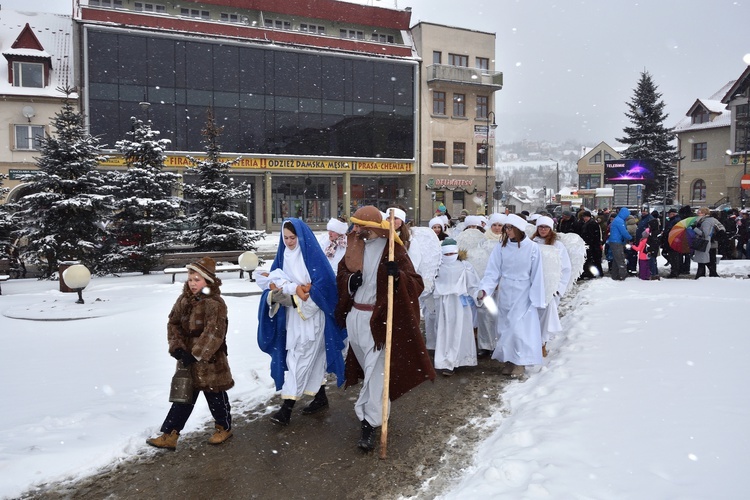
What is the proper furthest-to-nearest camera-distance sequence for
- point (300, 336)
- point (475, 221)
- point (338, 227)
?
point (475, 221), point (338, 227), point (300, 336)

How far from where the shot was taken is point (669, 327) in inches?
309

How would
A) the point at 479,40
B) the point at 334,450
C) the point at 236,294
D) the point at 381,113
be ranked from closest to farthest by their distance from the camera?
the point at 334,450 → the point at 236,294 → the point at 381,113 → the point at 479,40

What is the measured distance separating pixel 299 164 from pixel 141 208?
66.4 feet

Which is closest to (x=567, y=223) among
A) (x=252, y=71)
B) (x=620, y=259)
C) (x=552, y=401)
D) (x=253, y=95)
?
(x=620, y=259)

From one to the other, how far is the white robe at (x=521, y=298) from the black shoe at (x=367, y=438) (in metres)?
2.60

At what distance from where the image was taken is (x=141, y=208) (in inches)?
661

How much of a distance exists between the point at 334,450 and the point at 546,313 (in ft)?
12.0

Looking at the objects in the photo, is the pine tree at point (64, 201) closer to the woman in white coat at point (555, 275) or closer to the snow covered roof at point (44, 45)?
the woman in white coat at point (555, 275)

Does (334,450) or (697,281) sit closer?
(334,450)

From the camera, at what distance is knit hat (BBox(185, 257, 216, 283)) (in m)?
4.61

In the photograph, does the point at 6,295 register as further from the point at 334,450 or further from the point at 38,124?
the point at 38,124

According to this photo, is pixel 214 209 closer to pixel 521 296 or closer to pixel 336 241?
pixel 336 241

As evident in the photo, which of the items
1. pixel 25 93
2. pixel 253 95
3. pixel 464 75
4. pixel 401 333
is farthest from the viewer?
pixel 464 75

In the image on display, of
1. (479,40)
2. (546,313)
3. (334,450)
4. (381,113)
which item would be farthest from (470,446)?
(479,40)
